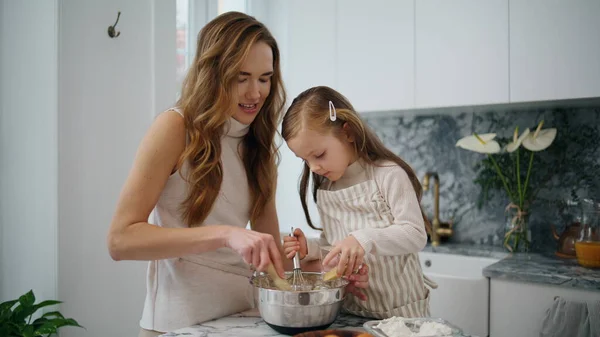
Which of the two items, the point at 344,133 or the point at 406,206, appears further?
the point at 344,133

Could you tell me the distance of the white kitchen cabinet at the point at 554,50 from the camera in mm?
2180

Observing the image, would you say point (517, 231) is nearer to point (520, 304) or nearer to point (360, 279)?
point (520, 304)

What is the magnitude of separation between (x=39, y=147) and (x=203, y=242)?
1.22 m

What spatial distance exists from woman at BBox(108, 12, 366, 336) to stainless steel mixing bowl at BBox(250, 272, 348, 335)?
0.19 meters

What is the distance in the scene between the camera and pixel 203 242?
120cm

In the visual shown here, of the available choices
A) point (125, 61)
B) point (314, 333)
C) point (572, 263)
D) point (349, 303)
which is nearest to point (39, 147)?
point (125, 61)

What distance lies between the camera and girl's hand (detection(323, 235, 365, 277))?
117 centimetres

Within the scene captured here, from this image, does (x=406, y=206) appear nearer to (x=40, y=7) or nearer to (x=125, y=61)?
(x=125, y=61)

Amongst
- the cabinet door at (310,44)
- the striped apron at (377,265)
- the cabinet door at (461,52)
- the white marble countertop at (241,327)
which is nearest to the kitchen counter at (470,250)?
the cabinet door at (461,52)

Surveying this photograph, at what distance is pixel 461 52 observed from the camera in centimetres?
246

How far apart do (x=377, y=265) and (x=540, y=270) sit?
1070 mm

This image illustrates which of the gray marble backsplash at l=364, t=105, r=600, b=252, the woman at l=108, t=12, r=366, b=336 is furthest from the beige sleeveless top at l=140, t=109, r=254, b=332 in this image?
the gray marble backsplash at l=364, t=105, r=600, b=252

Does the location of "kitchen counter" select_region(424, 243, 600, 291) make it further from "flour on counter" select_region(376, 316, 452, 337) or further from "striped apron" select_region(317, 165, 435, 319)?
"flour on counter" select_region(376, 316, 452, 337)

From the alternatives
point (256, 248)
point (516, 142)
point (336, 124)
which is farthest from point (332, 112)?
point (516, 142)
